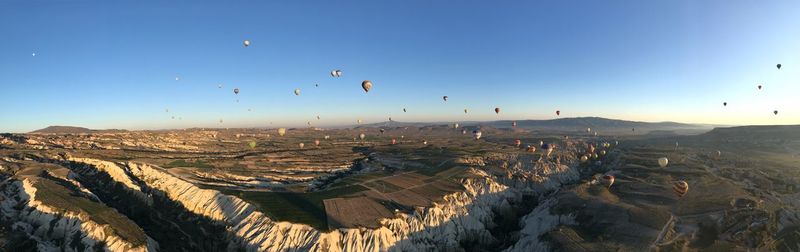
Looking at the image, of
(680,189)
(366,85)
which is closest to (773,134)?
(680,189)

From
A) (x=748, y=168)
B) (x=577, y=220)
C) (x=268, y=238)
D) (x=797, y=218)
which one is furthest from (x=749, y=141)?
(x=268, y=238)

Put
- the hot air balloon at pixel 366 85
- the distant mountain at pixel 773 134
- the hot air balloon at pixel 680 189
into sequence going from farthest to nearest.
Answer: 1. the distant mountain at pixel 773 134
2. the hot air balloon at pixel 366 85
3. the hot air balloon at pixel 680 189

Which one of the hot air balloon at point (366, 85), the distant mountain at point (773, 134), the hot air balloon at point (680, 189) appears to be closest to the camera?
the hot air balloon at point (680, 189)

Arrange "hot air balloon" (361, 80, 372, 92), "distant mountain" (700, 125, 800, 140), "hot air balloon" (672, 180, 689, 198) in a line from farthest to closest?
"distant mountain" (700, 125, 800, 140), "hot air balloon" (361, 80, 372, 92), "hot air balloon" (672, 180, 689, 198)

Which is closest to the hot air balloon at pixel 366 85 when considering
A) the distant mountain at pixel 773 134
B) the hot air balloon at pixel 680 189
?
the hot air balloon at pixel 680 189

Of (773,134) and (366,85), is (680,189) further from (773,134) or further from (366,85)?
Result: (773,134)

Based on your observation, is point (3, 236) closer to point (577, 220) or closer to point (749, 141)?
point (577, 220)

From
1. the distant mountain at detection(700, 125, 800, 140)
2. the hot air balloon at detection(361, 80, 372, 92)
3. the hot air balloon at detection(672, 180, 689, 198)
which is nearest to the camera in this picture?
the hot air balloon at detection(672, 180, 689, 198)

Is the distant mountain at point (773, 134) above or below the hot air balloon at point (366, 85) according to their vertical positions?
below

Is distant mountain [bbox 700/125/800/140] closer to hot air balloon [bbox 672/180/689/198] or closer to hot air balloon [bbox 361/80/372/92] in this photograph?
hot air balloon [bbox 672/180/689/198]

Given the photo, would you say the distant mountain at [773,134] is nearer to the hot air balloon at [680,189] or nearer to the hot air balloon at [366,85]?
the hot air balloon at [680,189]

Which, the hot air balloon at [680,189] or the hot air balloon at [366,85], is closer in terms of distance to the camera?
the hot air balloon at [680,189]

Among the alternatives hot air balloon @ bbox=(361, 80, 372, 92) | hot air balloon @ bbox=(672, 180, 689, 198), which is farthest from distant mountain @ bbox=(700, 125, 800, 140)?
hot air balloon @ bbox=(361, 80, 372, 92)
